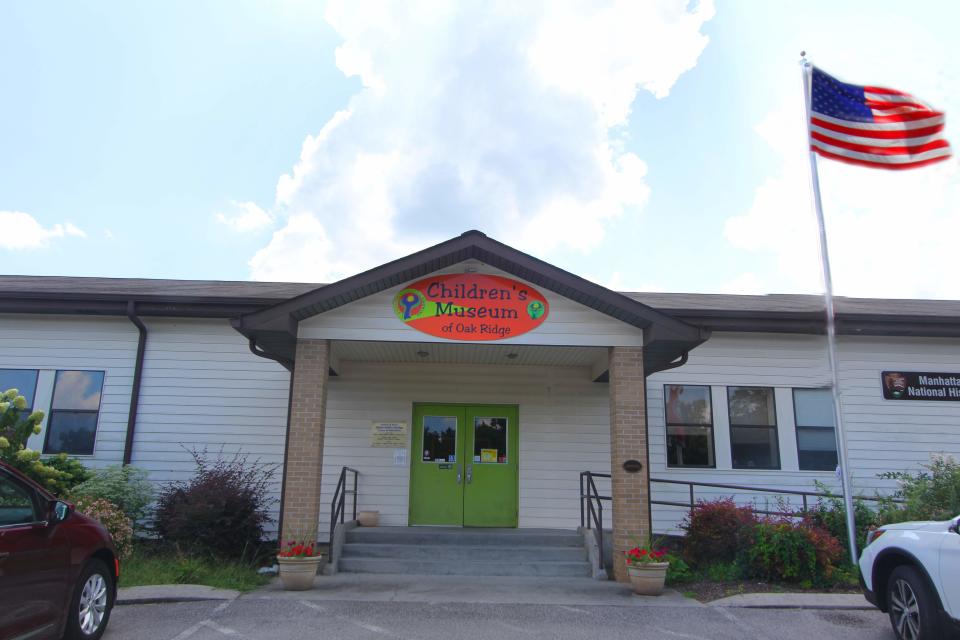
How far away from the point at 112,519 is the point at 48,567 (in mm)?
4593

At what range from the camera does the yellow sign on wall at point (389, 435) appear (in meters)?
12.8

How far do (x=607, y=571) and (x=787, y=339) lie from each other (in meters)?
5.95

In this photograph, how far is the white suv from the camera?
570 centimetres

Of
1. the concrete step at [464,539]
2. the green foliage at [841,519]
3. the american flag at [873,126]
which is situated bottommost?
the concrete step at [464,539]

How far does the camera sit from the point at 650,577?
348 inches

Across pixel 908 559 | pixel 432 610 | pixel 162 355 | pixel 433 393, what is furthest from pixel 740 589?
pixel 162 355

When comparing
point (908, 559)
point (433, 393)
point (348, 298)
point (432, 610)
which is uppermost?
point (348, 298)

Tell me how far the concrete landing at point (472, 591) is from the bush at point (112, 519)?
2.26m

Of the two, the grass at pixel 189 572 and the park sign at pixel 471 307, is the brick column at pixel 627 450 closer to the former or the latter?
the park sign at pixel 471 307

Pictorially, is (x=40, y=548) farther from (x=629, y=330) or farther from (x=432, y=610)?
(x=629, y=330)

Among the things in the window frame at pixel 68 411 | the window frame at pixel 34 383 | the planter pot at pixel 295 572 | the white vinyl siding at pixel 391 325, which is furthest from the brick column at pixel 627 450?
the window frame at pixel 34 383

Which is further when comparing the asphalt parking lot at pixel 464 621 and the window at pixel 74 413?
the window at pixel 74 413

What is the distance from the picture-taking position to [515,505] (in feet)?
41.4

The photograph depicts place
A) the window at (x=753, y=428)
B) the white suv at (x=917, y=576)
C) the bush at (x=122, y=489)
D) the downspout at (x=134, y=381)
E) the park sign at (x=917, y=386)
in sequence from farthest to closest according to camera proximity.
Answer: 1. the park sign at (x=917, y=386)
2. the window at (x=753, y=428)
3. the downspout at (x=134, y=381)
4. the bush at (x=122, y=489)
5. the white suv at (x=917, y=576)
